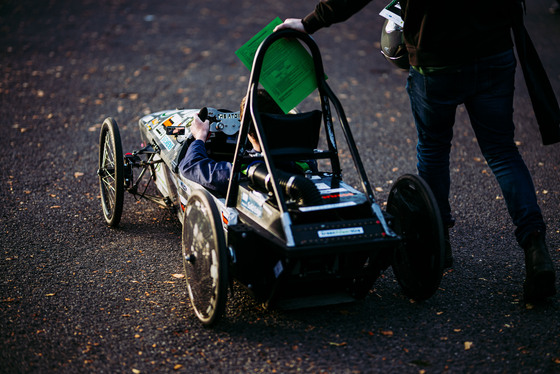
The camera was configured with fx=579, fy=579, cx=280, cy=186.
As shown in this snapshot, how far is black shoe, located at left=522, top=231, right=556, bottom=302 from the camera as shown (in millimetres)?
3250

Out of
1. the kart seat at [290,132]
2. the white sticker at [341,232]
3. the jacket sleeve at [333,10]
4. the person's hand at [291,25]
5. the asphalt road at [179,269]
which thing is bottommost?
the asphalt road at [179,269]

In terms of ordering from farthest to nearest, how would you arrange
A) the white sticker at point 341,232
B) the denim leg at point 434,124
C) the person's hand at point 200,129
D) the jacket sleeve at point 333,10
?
the person's hand at point 200,129 → the denim leg at point 434,124 → the jacket sleeve at point 333,10 → the white sticker at point 341,232

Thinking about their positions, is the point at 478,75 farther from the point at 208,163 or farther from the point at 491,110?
the point at 208,163

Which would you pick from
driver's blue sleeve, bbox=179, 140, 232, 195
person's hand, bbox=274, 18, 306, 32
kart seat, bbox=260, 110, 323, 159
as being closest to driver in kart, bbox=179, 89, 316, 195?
driver's blue sleeve, bbox=179, 140, 232, 195

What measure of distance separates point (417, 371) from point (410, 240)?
2.76ft

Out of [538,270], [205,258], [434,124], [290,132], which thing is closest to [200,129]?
[290,132]

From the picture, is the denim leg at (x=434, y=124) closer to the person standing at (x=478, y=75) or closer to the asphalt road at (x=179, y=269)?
the person standing at (x=478, y=75)

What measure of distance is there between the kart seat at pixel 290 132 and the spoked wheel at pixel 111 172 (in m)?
1.44

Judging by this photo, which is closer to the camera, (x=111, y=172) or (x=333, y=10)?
(x=333, y=10)

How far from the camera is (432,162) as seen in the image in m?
3.67

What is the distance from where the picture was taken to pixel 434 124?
138 inches

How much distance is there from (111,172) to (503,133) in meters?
2.91

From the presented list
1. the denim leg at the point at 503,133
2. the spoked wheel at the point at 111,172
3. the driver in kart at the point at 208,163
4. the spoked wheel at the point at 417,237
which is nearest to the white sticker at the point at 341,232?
the spoked wheel at the point at 417,237

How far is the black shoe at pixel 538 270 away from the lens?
325 centimetres
